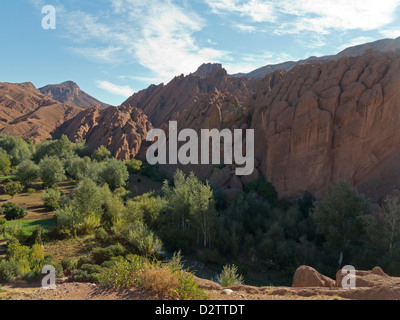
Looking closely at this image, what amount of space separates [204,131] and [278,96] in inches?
470

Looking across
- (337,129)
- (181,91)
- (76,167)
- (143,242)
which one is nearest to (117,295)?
(143,242)

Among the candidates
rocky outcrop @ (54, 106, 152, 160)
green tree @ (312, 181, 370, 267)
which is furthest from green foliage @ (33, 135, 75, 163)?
green tree @ (312, 181, 370, 267)

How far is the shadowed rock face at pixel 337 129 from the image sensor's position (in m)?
23.3

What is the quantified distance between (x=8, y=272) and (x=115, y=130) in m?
49.4

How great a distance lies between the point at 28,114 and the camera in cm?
8781

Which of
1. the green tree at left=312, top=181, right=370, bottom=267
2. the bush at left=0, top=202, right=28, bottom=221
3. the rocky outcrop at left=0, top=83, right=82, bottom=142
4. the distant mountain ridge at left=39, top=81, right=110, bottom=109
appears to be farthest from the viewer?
the distant mountain ridge at left=39, top=81, right=110, bottom=109

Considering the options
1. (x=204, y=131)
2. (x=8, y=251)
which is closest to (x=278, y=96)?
(x=204, y=131)

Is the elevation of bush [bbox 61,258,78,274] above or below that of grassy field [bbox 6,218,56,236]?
below

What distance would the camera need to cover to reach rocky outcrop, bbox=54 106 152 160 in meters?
55.3

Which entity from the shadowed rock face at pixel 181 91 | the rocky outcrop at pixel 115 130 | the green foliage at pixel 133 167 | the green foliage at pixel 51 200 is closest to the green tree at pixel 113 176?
the green foliage at pixel 51 200

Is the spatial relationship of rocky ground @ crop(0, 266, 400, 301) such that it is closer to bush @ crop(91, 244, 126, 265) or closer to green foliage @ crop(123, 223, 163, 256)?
bush @ crop(91, 244, 126, 265)

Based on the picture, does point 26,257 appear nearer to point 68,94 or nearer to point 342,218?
point 342,218

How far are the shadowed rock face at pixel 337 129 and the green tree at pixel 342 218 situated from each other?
261 inches

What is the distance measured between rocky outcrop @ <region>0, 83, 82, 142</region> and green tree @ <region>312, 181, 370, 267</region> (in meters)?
75.6
